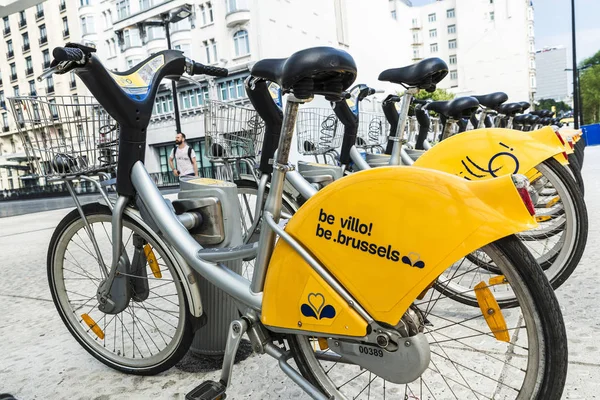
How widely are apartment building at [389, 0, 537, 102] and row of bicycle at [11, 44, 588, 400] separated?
2071 inches

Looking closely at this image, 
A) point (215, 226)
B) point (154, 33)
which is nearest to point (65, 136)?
point (215, 226)

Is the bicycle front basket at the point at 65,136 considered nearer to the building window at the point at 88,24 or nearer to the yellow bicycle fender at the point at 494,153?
the yellow bicycle fender at the point at 494,153

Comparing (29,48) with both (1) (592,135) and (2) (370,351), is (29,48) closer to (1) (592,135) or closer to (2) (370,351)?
(1) (592,135)

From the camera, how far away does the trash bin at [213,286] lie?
1.89m

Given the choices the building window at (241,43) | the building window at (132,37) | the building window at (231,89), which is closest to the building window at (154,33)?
the building window at (132,37)

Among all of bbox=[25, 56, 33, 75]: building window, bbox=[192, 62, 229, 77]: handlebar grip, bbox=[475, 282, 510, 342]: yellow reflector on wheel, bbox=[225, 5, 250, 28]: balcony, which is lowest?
bbox=[475, 282, 510, 342]: yellow reflector on wheel

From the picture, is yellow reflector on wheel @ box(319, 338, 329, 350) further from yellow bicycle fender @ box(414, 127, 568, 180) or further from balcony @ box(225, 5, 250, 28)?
balcony @ box(225, 5, 250, 28)

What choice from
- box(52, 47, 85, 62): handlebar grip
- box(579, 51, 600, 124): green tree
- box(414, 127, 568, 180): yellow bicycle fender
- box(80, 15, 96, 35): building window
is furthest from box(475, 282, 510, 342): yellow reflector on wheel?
box(579, 51, 600, 124): green tree

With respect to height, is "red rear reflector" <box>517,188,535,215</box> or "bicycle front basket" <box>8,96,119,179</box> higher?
"bicycle front basket" <box>8,96,119,179</box>

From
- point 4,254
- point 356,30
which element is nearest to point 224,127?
point 4,254

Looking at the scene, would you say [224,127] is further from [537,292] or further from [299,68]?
[537,292]

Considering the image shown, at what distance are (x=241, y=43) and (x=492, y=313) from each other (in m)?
27.4

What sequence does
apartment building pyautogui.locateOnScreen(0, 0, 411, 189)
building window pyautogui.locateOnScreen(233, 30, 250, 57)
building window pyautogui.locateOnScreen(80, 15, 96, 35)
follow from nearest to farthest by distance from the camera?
apartment building pyautogui.locateOnScreen(0, 0, 411, 189)
building window pyautogui.locateOnScreen(233, 30, 250, 57)
building window pyautogui.locateOnScreen(80, 15, 96, 35)

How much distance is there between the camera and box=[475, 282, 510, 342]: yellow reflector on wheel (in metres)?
1.36
